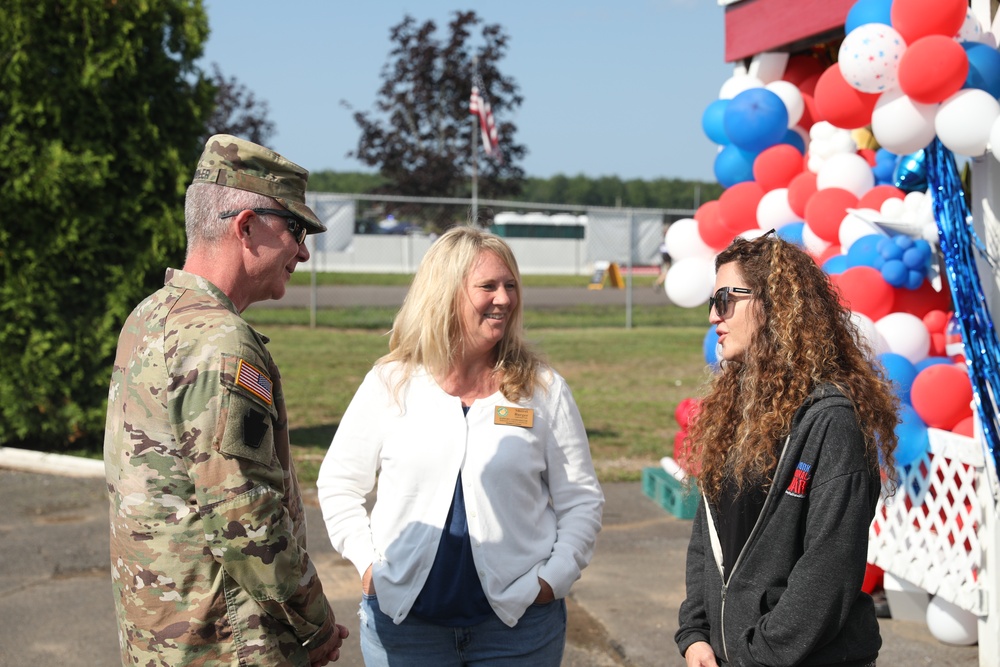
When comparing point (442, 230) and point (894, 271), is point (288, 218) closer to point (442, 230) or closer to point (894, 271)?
point (894, 271)

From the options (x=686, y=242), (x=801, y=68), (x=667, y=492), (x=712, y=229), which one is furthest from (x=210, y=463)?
(x=801, y=68)

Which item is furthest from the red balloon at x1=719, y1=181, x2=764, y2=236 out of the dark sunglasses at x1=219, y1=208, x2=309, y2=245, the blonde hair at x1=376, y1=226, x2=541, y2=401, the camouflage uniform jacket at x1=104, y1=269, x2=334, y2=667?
the camouflage uniform jacket at x1=104, y1=269, x2=334, y2=667

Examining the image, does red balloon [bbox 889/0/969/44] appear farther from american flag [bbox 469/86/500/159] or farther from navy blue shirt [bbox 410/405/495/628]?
american flag [bbox 469/86/500/159]

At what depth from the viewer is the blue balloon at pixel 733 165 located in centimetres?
585

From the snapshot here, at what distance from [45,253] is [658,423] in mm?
5951

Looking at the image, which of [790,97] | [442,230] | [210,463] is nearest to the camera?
[210,463]

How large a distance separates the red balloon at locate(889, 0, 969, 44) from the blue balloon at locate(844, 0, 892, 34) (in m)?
0.13

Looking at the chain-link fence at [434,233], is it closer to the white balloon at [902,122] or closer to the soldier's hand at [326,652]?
the white balloon at [902,122]

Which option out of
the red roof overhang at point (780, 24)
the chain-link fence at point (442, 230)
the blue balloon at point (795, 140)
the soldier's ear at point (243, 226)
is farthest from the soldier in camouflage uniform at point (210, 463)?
the chain-link fence at point (442, 230)

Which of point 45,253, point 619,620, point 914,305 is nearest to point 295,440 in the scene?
point 45,253

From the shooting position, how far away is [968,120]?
388 centimetres

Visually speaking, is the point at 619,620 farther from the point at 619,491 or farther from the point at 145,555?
the point at 145,555

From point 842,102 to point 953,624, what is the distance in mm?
2555

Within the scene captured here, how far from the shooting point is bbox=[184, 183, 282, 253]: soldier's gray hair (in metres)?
2.04
